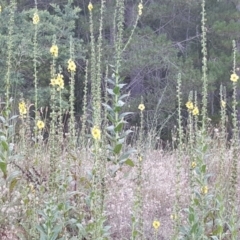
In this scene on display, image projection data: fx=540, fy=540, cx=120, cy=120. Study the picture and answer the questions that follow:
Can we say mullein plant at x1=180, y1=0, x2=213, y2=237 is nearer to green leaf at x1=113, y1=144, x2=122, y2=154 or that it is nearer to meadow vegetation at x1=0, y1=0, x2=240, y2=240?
meadow vegetation at x1=0, y1=0, x2=240, y2=240

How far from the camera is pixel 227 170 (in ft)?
16.2

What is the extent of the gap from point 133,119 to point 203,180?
419 inches

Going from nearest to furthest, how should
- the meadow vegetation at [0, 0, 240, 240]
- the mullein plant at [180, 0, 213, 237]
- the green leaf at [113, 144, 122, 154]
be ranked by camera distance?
1. the meadow vegetation at [0, 0, 240, 240]
2. the mullein plant at [180, 0, 213, 237]
3. the green leaf at [113, 144, 122, 154]

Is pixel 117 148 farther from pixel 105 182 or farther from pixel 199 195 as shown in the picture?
pixel 105 182

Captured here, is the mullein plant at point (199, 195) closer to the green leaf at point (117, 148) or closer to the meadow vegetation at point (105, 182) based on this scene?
the meadow vegetation at point (105, 182)

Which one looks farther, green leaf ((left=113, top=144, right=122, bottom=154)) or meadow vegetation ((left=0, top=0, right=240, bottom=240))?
green leaf ((left=113, top=144, right=122, bottom=154))

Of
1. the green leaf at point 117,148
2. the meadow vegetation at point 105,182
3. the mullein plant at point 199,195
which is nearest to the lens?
the meadow vegetation at point 105,182

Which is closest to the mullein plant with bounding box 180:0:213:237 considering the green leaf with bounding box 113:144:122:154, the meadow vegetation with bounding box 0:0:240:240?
the meadow vegetation with bounding box 0:0:240:240

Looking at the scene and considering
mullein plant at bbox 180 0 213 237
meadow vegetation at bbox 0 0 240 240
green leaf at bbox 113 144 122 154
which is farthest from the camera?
green leaf at bbox 113 144 122 154

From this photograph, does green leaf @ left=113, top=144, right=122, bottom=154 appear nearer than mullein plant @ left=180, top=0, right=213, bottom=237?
No

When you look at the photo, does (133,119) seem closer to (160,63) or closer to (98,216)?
(160,63)

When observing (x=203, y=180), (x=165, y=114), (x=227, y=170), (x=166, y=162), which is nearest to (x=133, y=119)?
(x=165, y=114)

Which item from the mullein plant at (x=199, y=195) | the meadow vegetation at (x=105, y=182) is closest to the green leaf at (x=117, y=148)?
the meadow vegetation at (x=105, y=182)

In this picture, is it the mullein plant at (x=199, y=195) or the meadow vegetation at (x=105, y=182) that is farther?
the mullein plant at (x=199, y=195)
